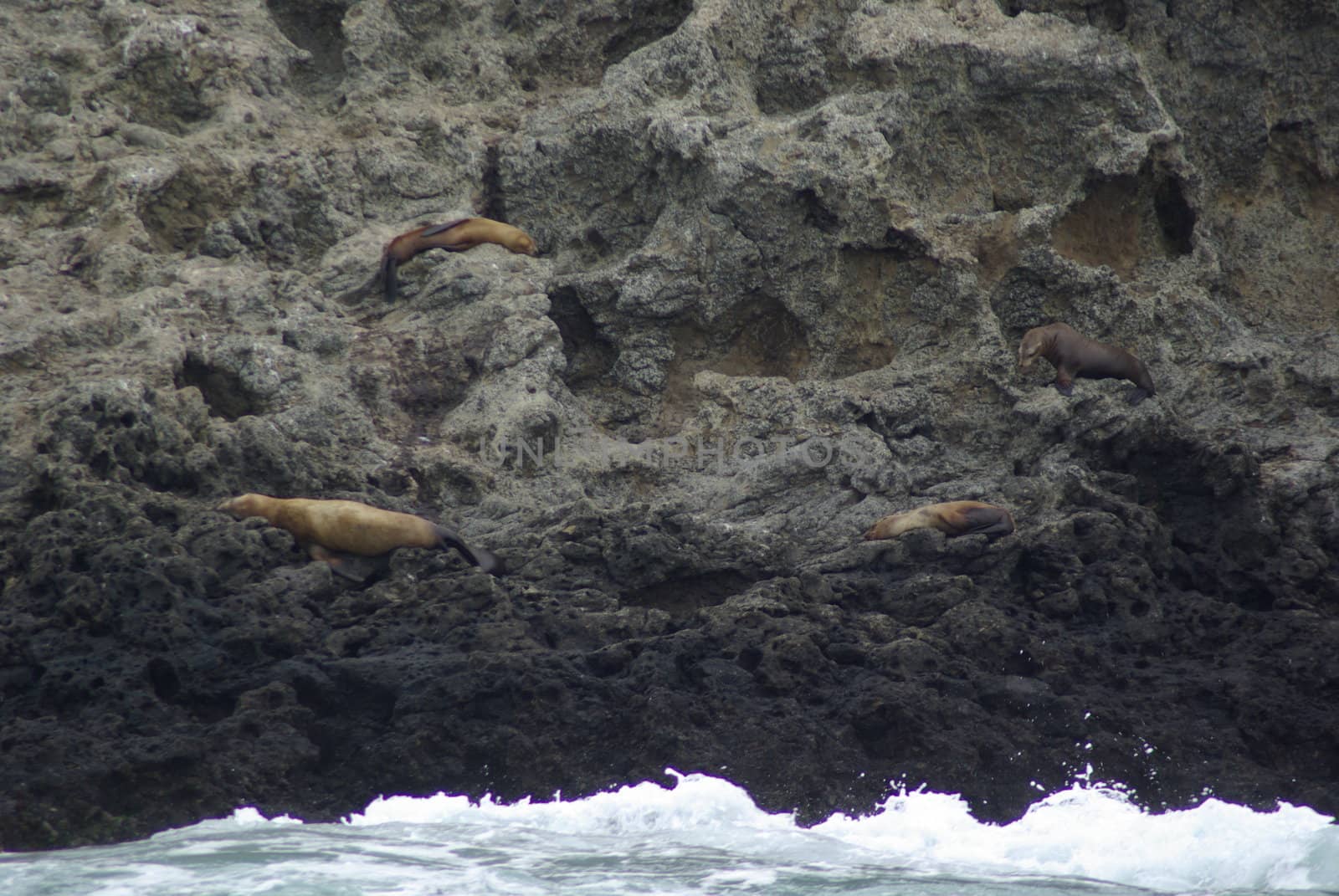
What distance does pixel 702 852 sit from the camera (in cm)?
532

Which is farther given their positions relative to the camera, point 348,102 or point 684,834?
point 348,102

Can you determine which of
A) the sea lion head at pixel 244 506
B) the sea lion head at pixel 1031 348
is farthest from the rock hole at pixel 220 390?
the sea lion head at pixel 1031 348

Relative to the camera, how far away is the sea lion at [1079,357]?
27.4 feet

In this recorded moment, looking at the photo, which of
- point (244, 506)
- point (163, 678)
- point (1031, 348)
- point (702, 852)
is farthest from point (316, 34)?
point (702, 852)

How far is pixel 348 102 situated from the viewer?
388 inches

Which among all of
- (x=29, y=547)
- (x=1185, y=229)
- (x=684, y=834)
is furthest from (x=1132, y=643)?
(x=29, y=547)

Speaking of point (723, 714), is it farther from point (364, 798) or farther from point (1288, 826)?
point (1288, 826)

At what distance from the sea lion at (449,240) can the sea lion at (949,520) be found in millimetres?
3288

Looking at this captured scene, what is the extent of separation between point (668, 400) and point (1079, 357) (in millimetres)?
2468

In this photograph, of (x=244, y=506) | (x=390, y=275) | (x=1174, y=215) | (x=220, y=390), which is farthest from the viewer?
(x=1174, y=215)

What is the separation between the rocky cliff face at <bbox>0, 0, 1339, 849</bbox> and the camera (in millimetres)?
5738

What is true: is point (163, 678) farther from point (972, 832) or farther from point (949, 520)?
point (949, 520)

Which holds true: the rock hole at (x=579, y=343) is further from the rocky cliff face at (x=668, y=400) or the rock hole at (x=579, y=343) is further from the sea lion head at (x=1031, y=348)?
the sea lion head at (x=1031, y=348)

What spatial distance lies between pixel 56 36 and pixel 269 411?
3.64 meters
